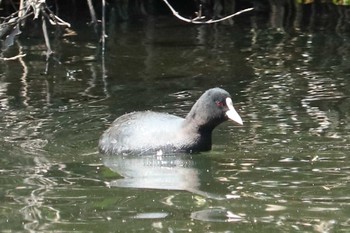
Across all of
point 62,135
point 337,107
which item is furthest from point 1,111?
point 337,107

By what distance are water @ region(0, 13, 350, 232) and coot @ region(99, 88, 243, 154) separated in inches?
3.9

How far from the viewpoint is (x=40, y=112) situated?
9.34 meters

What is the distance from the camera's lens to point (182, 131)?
778cm

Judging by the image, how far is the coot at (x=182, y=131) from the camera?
7.75 m

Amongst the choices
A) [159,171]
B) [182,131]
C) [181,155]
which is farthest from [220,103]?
[159,171]

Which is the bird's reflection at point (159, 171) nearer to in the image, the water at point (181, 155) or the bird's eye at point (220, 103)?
the water at point (181, 155)

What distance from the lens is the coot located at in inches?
305

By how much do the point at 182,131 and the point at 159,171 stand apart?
569 mm

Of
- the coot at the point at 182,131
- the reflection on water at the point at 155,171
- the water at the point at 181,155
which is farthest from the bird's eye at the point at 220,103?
the reflection on water at the point at 155,171

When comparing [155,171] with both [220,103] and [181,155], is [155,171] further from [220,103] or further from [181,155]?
[220,103]

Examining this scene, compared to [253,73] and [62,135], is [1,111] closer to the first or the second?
[62,135]

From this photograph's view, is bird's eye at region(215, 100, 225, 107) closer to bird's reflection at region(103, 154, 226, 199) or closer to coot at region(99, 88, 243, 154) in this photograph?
coot at region(99, 88, 243, 154)

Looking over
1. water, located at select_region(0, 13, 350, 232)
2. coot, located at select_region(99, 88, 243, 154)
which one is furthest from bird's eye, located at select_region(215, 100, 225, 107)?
water, located at select_region(0, 13, 350, 232)

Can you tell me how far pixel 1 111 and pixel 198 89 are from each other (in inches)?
84.2
